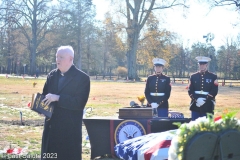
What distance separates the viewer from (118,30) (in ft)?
150

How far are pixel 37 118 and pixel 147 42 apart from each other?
123ft

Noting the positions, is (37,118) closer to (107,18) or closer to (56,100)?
(56,100)

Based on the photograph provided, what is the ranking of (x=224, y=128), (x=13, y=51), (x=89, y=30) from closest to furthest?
1. (x=224, y=128)
2. (x=89, y=30)
3. (x=13, y=51)

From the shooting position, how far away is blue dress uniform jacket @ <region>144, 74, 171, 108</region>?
781 centimetres

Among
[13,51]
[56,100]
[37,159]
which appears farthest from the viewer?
[13,51]

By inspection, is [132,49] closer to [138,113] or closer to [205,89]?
[205,89]

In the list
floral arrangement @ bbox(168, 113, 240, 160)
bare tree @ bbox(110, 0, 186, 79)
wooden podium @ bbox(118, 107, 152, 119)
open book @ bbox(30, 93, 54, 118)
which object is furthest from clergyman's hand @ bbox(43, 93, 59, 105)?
bare tree @ bbox(110, 0, 186, 79)

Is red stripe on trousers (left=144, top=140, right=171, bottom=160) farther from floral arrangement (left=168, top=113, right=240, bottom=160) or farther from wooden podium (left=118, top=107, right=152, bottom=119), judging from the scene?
wooden podium (left=118, top=107, right=152, bottom=119)

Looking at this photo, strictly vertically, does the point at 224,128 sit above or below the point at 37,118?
above

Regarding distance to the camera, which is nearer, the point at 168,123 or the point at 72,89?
the point at 72,89

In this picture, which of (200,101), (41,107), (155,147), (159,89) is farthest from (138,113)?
(41,107)

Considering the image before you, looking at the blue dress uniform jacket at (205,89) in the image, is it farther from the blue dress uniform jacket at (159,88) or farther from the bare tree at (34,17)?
the bare tree at (34,17)

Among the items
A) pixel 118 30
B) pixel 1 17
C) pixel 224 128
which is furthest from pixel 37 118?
pixel 1 17

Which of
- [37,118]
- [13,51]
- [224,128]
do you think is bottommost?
[37,118]
